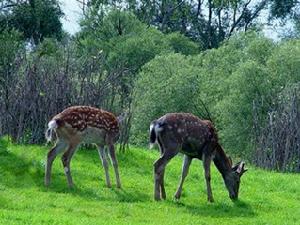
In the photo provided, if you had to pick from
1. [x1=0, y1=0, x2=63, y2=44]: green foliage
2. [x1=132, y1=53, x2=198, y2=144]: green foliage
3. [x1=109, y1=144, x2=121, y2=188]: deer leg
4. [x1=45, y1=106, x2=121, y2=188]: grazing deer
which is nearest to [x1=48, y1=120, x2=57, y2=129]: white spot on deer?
[x1=45, y1=106, x2=121, y2=188]: grazing deer

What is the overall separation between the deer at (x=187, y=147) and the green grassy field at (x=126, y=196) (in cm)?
31

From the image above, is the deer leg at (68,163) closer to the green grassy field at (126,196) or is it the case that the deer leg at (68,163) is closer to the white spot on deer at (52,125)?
the green grassy field at (126,196)

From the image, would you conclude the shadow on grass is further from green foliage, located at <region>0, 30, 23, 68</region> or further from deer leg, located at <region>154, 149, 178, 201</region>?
green foliage, located at <region>0, 30, 23, 68</region>

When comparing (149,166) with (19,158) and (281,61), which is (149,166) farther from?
(281,61)

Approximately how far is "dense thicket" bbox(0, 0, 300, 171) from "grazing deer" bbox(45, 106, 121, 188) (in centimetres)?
345

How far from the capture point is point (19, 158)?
46.0 feet

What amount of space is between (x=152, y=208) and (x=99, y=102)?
6188 mm

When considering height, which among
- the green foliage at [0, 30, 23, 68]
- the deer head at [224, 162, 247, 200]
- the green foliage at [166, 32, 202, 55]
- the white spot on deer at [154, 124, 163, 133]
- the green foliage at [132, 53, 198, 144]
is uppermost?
the green foliage at [166, 32, 202, 55]

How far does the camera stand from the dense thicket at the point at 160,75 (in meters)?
16.8

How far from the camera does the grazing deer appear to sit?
12.6 meters

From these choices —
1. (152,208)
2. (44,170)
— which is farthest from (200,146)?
(44,170)

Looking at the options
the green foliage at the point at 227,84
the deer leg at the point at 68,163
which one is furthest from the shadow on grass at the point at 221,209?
the green foliage at the point at 227,84

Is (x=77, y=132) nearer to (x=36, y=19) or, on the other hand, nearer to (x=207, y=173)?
(x=207, y=173)

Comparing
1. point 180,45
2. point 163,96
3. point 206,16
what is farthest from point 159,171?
point 206,16
